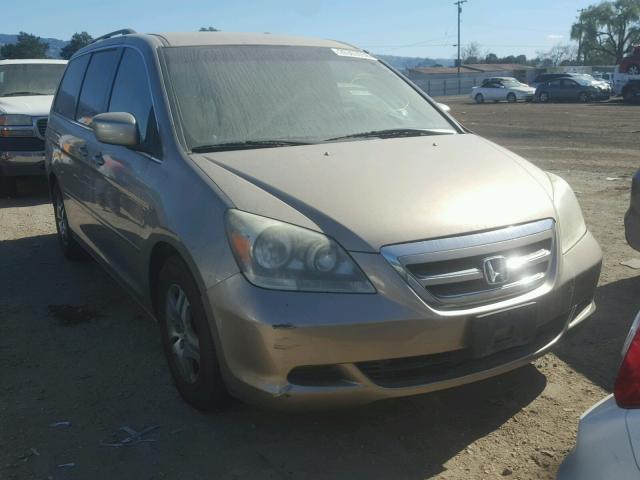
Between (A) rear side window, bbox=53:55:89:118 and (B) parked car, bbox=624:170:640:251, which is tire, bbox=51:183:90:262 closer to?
(A) rear side window, bbox=53:55:89:118

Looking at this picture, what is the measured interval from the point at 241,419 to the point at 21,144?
7139mm

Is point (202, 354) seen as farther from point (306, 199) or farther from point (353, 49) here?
point (353, 49)

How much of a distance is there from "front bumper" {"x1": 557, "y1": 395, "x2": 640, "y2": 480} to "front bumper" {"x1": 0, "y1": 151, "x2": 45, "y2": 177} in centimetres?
860

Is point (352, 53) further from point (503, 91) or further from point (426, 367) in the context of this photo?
point (503, 91)

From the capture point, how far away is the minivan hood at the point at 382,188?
2.81 metres

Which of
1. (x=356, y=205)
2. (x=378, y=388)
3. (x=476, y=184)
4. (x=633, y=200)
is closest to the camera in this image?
(x=378, y=388)

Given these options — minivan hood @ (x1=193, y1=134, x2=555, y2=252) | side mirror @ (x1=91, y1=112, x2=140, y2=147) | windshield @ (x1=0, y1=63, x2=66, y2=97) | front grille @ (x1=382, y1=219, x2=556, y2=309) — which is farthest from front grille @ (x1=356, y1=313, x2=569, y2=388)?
windshield @ (x1=0, y1=63, x2=66, y2=97)

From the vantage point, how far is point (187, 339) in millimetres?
3248

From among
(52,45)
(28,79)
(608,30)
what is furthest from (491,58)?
(28,79)

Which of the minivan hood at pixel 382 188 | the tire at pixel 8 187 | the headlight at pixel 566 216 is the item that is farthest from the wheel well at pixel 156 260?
the tire at pixel 8 187

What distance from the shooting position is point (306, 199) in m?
2.94

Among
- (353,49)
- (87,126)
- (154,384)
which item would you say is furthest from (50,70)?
(154,384)

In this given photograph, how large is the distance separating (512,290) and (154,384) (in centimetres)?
197

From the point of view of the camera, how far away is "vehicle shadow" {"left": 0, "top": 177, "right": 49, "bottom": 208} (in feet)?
30.1
